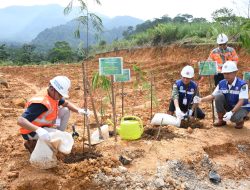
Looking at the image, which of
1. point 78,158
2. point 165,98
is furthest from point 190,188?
point 165,98

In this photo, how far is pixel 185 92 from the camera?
543cm

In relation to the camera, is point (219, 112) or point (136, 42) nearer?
point (219, 112)

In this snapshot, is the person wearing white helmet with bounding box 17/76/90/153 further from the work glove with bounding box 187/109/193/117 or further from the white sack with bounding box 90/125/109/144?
the work glove with bounding box 187/109/193/117

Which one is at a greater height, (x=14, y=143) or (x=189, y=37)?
(x=189, y=37)

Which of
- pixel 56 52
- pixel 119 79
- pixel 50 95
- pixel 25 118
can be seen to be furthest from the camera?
pixel 56 52

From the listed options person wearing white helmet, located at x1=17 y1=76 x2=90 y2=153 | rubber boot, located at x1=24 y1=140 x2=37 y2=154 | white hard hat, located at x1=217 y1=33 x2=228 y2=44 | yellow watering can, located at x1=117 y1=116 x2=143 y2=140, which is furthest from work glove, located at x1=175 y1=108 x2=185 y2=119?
rubber boot, located at x1=24 y1=140 x2=37 y2=154

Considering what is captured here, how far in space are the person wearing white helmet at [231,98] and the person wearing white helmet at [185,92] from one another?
0.30 m

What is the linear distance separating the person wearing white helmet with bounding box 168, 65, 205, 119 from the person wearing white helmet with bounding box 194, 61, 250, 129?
1.00 feet

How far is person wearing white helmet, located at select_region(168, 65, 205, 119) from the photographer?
5.28m

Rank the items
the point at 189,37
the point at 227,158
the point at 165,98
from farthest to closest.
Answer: the point at 189,37, the point at 165,98, the point at 227,158

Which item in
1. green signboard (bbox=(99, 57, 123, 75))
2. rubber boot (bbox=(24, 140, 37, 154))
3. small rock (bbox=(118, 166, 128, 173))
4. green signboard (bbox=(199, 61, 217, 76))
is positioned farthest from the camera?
green signboard (bbox=(199, 61, 217, 76))

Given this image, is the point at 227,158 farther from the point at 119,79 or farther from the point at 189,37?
the point at 189,37

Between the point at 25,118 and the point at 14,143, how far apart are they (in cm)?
116

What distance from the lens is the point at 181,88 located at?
5434 millimetres
